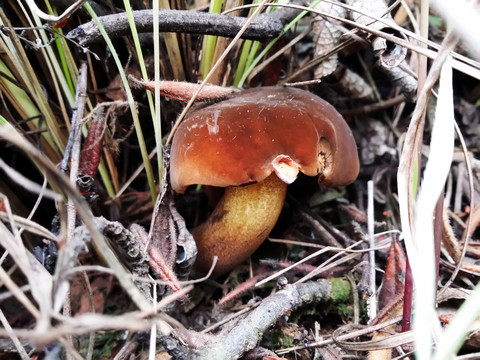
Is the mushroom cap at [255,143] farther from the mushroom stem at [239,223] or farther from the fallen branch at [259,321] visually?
the fallen branch at [259,321]

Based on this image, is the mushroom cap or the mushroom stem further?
the mushroom stem

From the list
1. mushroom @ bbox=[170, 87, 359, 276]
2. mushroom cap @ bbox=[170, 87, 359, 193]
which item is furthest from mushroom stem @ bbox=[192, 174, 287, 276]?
mushroom cap @ bbox=[170, 87, 359, 193]

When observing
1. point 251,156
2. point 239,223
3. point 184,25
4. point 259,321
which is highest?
point 184,25

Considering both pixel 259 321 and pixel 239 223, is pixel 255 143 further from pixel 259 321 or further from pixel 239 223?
pixel 259 321

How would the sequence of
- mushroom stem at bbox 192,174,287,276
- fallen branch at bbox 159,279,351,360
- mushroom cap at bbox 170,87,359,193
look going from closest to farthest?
fallen branch at bbox 159,279,351,360 → mushroom cap at bbox 170,87,359,193 → mushroom stem at bbox 192,174,287,276

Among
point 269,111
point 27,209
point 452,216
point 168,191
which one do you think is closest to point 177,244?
point 168,191

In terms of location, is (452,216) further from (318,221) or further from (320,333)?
(320,333)

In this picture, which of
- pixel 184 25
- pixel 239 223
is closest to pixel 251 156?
pixel 239 223

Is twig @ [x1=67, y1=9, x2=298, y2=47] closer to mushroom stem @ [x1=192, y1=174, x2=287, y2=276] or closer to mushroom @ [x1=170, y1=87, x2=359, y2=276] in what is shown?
mushroom @ [x1=170, y1=87, x2=359, y2=276]
